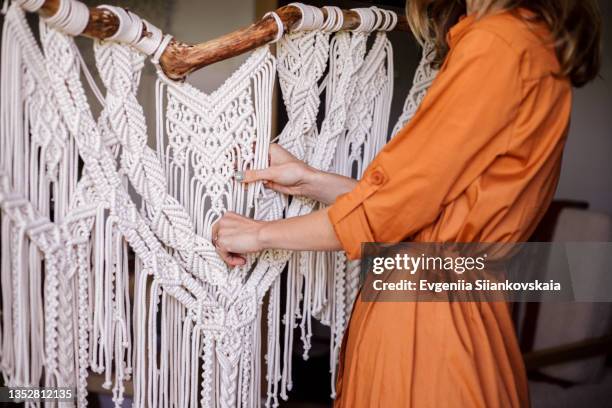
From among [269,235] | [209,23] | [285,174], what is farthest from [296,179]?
[209,23]

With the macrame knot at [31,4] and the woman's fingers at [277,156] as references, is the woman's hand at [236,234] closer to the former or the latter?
the woman's fingers at [277,156]

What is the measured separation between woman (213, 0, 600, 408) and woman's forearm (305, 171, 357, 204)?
13 cm

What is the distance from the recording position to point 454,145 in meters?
0.69

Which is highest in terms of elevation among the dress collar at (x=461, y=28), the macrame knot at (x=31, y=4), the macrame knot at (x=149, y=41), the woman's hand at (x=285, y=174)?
the dress collar at (x=461, y=28)

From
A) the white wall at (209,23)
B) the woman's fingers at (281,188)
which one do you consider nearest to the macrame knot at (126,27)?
the woman's fingers at (281,188)

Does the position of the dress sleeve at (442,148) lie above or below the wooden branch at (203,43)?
below

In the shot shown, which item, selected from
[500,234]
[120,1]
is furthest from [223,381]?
[120,1]

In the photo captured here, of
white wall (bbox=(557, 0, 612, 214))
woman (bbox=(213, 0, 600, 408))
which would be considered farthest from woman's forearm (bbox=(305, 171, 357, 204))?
white wall (bbox=(557, 0, 612, 214))

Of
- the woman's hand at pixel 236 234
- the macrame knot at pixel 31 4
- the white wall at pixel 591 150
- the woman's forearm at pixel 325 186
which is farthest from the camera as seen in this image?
the white wall at pixel 591 150

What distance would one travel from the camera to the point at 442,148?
695 millimetres

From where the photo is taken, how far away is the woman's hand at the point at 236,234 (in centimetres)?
84

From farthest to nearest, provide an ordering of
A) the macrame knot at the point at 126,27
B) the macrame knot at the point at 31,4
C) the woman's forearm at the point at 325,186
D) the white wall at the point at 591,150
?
the white wall at the point at 591,150
the woman's forearm at the point at 325,186
the macrame knot at the point at 126,27
the macrame knot at the point at 31,4

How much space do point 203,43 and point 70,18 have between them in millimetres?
192

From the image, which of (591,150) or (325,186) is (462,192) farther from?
(591,150)
